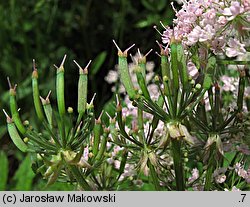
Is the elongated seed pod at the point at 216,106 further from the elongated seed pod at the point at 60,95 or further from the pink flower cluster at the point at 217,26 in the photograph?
the elongated seed pod at the point at 60,95

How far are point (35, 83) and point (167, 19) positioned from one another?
1728 mm

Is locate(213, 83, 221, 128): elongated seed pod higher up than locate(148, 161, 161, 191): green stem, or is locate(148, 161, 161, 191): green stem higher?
locate(213, 83, 221, 128): elongated seed pod

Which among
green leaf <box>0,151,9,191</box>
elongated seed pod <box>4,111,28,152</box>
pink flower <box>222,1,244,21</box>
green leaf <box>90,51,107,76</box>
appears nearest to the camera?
pink flower <box>222,1,244,21</box>

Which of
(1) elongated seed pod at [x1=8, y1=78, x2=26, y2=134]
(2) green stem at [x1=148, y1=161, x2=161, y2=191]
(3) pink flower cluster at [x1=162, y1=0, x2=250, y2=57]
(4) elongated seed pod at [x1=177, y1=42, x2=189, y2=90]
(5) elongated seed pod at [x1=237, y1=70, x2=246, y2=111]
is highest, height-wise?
(3) pink flower cluster at [x1=162, y1=0, x2=250, y2=57]

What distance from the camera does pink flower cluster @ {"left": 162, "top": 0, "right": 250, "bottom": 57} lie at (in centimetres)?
100

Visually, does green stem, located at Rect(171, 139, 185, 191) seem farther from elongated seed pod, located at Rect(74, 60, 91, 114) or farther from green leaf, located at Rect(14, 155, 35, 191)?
green leaf, located at Rect(14, 155, 35, 191)

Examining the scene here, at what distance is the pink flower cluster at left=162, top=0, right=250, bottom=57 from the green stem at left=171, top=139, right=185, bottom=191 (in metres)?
0.20

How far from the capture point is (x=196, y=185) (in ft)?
4.04

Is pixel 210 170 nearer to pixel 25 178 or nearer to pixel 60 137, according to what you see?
pixel 60 137

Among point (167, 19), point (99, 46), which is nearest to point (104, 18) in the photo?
point (99, 46)

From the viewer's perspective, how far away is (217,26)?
103 centimetres

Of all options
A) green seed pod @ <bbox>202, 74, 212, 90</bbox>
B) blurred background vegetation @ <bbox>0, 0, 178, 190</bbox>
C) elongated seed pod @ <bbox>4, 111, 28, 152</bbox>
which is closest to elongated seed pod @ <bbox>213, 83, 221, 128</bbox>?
green seed pod @ <bbox>202, 74, 212, 90</bbox>

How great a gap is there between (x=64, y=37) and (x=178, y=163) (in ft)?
7.35

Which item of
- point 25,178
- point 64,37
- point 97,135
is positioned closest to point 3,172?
point 25,178
